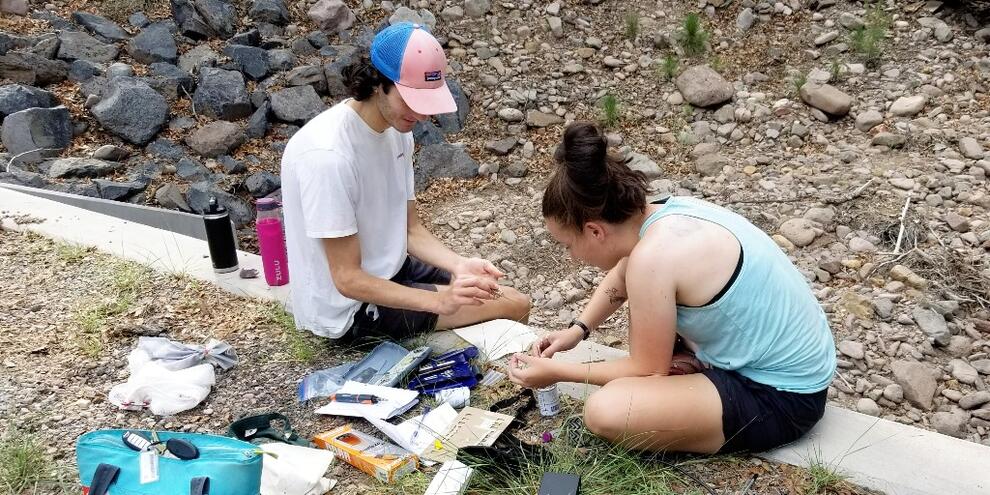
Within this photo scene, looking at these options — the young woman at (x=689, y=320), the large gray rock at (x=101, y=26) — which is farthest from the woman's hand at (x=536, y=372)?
the large gray rock at (x=101, y=26)

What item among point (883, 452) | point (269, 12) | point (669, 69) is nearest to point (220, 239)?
point (883, 452)

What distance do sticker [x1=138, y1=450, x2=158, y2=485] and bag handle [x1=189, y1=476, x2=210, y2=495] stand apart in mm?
118

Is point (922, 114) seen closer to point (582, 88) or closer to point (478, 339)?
point (582, 88)

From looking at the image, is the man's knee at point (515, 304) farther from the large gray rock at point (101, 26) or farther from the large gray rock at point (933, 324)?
the large gray rock at point (101, 26)

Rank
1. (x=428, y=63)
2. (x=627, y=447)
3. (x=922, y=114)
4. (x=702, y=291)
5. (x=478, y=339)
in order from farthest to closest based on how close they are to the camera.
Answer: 1. (x=922, y=114)
2. (x=478, y=339)
3. (x=428, y=63)
4. (x=627, y=447)
5. (x=702, y=291)

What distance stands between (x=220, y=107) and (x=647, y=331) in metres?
5.53

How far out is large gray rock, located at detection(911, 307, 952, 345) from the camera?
399 cm

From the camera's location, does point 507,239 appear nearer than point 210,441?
No

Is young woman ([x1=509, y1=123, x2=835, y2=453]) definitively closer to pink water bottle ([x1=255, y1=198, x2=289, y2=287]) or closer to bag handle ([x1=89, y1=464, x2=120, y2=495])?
bag handle ([x1=89, y1=464, x2=120, y2=495])

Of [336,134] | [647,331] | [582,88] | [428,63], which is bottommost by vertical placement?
[582,88]

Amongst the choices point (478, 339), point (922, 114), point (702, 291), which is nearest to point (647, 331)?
point (702, 291)

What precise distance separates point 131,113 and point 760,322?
5.66 metres

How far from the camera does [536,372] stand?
258 cm

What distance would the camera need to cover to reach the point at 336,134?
2.88 m
